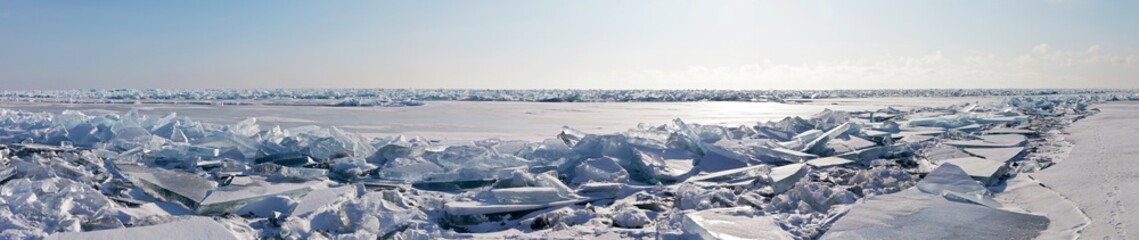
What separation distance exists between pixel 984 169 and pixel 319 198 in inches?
129

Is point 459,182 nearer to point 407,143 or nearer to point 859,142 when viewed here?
point 407,143

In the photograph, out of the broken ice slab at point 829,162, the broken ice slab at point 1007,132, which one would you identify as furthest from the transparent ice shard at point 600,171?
the broken ice slab at point 1007,132

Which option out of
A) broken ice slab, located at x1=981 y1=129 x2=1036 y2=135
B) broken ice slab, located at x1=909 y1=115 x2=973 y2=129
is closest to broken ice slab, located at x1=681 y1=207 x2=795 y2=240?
broken ice slab, located at x1=981 y1=129 x2=1036 y2=135

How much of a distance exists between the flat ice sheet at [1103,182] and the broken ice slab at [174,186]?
3.41 meters

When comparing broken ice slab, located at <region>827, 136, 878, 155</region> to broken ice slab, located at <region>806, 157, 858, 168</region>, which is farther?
broken ice slab, located at <region>827, 136, 878, 155</region>

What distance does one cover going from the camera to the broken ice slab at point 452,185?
351 cm

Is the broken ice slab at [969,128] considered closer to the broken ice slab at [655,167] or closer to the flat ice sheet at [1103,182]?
the flat ice sheet at [1103,182]

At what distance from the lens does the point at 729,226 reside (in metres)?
2.43

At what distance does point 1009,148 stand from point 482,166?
3.77 meters

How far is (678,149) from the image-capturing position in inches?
182

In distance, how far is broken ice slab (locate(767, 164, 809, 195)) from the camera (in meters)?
3.23

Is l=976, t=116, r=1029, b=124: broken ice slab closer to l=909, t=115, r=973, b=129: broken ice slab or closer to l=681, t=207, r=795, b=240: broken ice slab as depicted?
l=909, t=115, r=973, b=129: broken ice slab

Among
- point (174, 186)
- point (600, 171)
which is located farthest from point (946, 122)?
point (174, 186)

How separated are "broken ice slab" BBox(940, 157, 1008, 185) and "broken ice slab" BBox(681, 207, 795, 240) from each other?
1.41 metres
